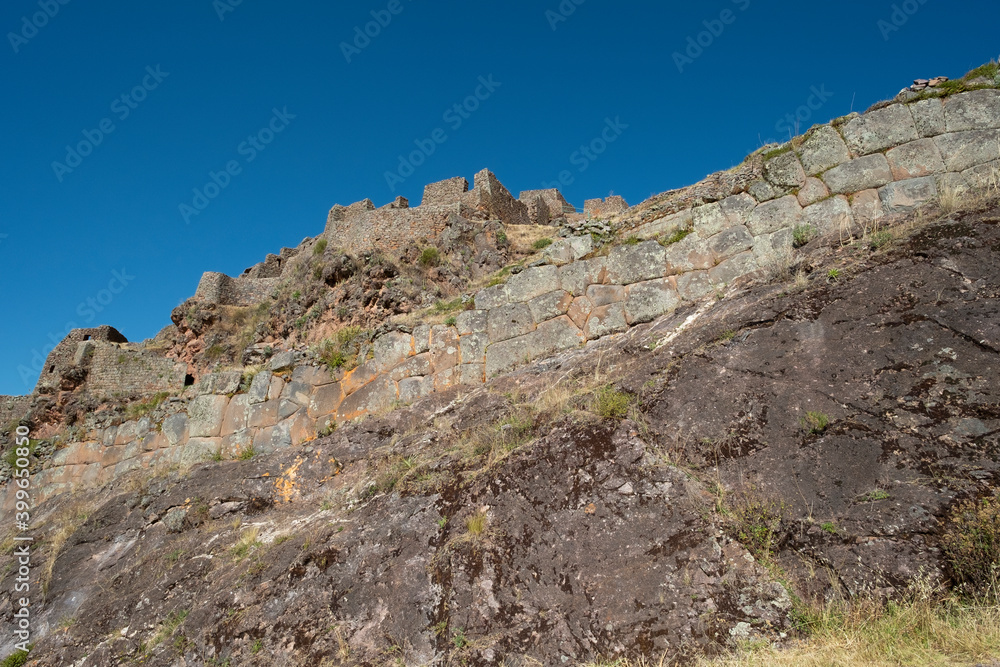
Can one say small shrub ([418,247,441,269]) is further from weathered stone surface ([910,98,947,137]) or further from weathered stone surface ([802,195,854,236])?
weathered stone surface ([910,98,947,137])

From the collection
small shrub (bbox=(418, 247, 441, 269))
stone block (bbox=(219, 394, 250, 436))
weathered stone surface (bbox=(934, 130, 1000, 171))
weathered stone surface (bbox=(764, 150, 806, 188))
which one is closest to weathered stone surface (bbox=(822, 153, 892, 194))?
weathered stone surface (bbox=(764, 150, 806, 188))

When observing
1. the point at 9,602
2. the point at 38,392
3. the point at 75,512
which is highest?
the point at 38,392

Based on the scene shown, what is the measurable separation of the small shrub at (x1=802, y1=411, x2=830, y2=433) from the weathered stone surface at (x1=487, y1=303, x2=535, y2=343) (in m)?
→ 4.37

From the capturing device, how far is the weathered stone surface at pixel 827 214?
22.0ft

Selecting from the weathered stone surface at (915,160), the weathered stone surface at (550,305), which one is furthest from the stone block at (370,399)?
the weathered stone surface at (915,160)

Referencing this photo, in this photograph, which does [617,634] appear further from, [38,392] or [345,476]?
[38,392]

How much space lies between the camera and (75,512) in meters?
8.49

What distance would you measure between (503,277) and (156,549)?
18.8 ft

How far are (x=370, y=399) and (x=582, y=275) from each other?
11.7 feet

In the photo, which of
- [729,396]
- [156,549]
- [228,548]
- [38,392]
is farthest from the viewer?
[38,392]

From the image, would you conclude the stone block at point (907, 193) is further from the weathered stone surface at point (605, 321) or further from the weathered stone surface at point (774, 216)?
the weathered stone surface at point (605, 321)

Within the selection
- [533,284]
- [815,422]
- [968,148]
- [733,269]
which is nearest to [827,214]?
[733,269]

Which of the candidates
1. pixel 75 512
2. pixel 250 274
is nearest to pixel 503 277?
pixel 75 512

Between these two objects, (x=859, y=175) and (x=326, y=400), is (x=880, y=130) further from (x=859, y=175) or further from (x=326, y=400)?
(x=326, y=400)
